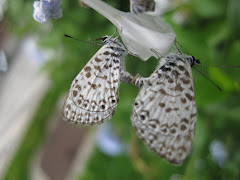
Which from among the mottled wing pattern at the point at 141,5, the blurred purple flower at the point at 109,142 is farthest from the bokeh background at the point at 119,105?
the mottled wing pattern at the point at 141,5

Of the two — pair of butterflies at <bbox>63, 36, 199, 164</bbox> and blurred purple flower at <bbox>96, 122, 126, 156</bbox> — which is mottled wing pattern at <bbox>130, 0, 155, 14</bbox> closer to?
pair of butterflies at <bbox>63, 36, 199, 164</bbox>

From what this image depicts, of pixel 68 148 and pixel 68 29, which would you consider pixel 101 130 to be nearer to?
pixel 68 148

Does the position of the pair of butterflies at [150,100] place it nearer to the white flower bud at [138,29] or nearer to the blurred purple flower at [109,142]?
the white flower bud at [138,29]

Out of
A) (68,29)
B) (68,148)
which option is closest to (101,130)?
(68,148)

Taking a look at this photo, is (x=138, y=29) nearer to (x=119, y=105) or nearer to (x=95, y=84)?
(x=95, y=84)

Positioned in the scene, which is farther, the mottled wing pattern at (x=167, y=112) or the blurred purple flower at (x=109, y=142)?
the blurred purple flower at (x=109, y=142)

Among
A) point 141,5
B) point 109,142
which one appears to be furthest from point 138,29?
point 109,142
